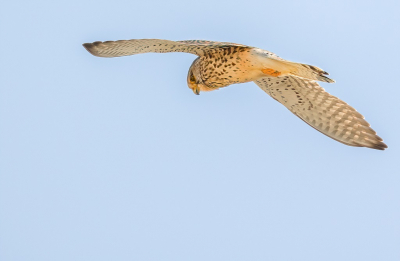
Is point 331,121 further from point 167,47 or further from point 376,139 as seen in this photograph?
point 167,47

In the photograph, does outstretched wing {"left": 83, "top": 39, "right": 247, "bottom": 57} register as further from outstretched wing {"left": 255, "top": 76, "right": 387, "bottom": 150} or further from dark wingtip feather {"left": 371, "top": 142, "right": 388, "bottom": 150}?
dark wingtip feather {"left": 371, "top": 142, "right": 388, "bottom": 150}

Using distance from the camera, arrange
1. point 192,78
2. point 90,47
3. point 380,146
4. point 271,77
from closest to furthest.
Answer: point 90,47 < point 380,146 < point 271,77 < point 192,78

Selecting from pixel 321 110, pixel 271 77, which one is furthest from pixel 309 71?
pixel 321 110

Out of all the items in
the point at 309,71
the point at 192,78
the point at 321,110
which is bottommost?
the point at 321,110

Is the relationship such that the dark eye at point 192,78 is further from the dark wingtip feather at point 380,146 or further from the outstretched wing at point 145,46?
the dark wingtip feather at point 380,146

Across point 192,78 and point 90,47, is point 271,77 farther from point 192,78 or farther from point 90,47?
point 90,47

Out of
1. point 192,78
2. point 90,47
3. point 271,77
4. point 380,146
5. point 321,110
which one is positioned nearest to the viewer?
point 90,47

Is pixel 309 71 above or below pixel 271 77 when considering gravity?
below

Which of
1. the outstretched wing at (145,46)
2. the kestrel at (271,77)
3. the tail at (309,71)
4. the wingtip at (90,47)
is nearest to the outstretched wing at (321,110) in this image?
the kestrel at (271,77)

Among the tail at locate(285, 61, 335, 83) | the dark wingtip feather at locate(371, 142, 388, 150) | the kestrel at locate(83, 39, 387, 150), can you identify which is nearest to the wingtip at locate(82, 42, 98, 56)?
the kestrel at locate(83, 39, 387, 150)
